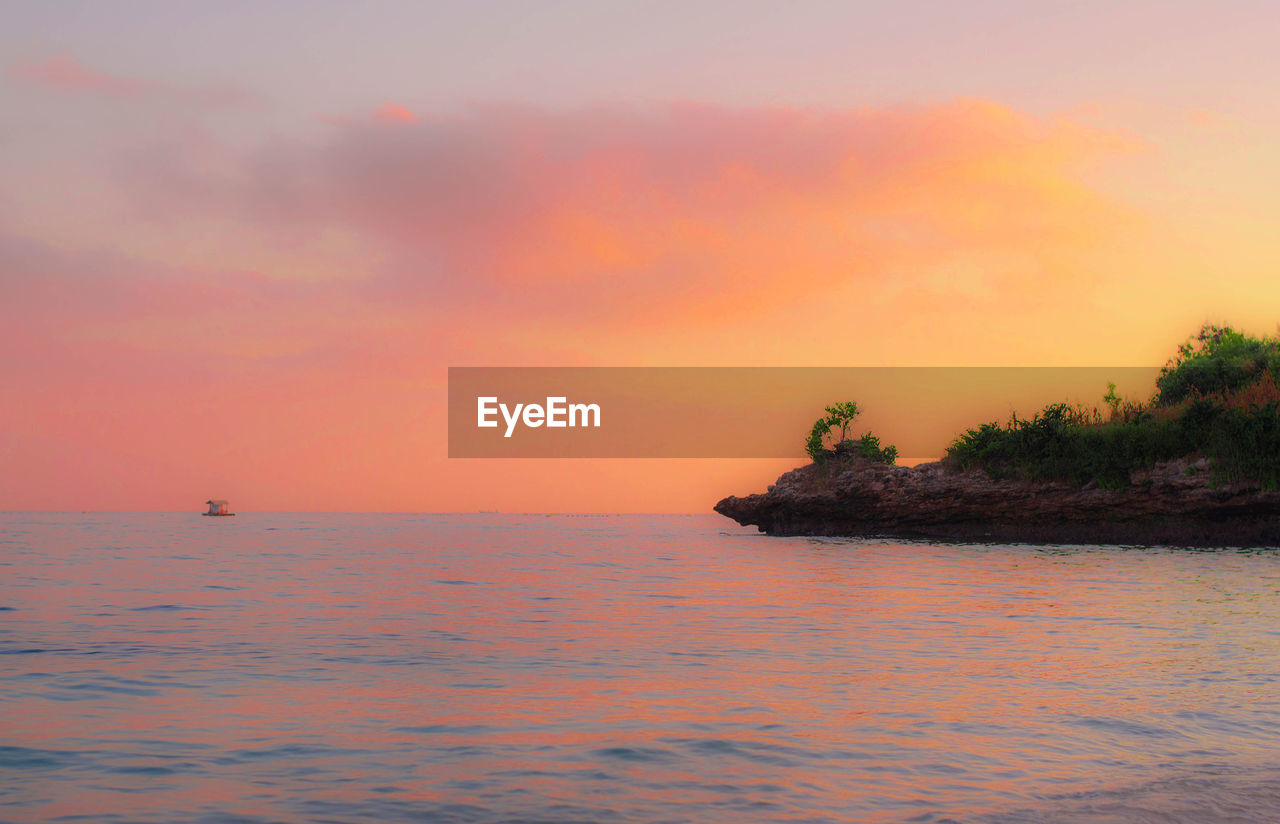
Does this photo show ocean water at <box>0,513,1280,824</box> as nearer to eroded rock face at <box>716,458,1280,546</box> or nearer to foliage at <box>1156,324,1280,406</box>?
eroded rock face at <box>716,458,1280,546</box>

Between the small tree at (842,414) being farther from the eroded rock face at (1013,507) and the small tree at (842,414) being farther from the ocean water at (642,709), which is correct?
the ocean water at (642,709)

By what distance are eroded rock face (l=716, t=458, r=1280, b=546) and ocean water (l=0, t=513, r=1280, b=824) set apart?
3155cm

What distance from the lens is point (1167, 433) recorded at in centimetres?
5159

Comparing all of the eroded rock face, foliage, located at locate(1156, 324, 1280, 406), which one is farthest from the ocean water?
foliage, located at locate(1156, 324, 1280, 406)

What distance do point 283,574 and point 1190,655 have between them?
2712cm

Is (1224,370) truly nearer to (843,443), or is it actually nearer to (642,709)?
(843,443)

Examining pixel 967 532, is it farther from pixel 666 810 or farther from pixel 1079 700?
pixel 666 810

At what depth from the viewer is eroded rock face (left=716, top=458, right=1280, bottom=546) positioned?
1896 inches

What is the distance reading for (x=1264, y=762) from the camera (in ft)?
24.9

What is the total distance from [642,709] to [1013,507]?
52145mm

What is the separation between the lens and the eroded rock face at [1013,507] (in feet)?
158

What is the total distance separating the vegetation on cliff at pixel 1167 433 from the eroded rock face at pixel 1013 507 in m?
0.94

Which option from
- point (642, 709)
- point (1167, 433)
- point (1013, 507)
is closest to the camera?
point (642, 709)

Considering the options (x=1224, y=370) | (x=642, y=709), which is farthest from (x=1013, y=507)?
(x=642, y=709)
